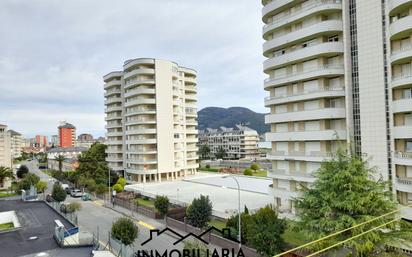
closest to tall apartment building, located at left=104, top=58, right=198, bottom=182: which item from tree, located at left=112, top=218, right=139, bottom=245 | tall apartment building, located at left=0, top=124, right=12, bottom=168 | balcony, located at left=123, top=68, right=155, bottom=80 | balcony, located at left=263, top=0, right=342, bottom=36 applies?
balcony, located at left=123, top=68, right=155, bottom=80

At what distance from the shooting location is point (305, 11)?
3266cm

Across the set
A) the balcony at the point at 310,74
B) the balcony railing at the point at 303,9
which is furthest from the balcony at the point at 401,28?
the balcony railing at the point at 303,9

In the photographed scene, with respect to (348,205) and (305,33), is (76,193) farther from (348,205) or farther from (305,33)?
(348,205)

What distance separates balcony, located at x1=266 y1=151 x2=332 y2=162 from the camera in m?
32.2

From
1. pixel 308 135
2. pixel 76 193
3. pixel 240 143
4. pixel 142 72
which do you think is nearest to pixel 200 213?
pixel 308 135

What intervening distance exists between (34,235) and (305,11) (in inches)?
1242

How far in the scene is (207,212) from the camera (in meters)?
33.0

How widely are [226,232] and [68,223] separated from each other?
48.2 feet

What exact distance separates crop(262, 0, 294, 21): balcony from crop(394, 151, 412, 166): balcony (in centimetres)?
1795

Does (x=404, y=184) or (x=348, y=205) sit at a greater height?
(x=404, y=184)

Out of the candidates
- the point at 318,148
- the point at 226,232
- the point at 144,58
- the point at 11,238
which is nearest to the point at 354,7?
the point at 318,148

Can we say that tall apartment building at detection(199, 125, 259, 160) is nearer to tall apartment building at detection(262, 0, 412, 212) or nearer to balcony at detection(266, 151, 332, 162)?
balcony at detection(266, 151, 332, 162)

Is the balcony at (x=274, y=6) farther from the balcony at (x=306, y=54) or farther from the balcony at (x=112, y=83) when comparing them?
the balcony at (x=112, y=83)

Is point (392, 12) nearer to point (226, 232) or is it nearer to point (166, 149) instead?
point (226, 232)
